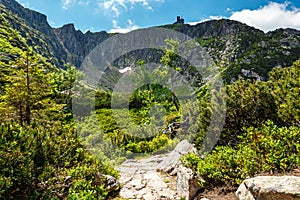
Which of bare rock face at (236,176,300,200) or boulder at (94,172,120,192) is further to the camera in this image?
boulder at (94,172,120,192)

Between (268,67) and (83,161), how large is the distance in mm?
64349

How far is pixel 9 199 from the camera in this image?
4031 millimetres

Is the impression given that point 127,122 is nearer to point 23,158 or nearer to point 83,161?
point 83,161

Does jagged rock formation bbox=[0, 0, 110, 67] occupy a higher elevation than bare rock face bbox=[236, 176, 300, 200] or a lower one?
higher

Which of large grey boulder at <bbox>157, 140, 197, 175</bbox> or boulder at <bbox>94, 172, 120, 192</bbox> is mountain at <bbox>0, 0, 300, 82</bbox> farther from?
boulder at <bbox>94, 172, 120, 192</bbox>

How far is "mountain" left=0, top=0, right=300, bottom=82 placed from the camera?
222 ft

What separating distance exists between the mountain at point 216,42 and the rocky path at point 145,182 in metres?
51.3

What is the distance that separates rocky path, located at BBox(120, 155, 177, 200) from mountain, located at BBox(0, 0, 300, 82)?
168 ft

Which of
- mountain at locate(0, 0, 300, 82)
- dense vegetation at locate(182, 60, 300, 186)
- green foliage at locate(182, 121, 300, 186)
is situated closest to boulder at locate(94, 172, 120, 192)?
dense vegetation at locate(182, 60, 300, 186)

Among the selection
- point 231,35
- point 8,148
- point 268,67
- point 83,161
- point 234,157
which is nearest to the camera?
point 8,148

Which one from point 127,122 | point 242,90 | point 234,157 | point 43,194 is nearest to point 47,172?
point 43,194

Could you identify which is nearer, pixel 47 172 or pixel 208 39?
pixel 47 172

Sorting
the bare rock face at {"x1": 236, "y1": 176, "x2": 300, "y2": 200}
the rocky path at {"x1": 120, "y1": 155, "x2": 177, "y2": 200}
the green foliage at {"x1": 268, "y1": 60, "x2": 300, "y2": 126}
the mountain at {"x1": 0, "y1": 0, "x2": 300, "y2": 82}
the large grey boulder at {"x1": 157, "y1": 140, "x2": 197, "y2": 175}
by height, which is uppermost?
the mountain at {"x1": 0, "y1": 0, "x2": 300, "y2": 82}

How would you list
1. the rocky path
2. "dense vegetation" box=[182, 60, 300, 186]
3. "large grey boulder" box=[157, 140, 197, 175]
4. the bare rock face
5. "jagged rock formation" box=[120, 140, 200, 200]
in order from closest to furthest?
the bare rock face
"dense vegetation" box=[182, 60, 300, 186]
"jagged rock formation" box=[120, 140, 200, 200]
the rocky path
"large grey boulder" box=[157, 140, 197, 175]
